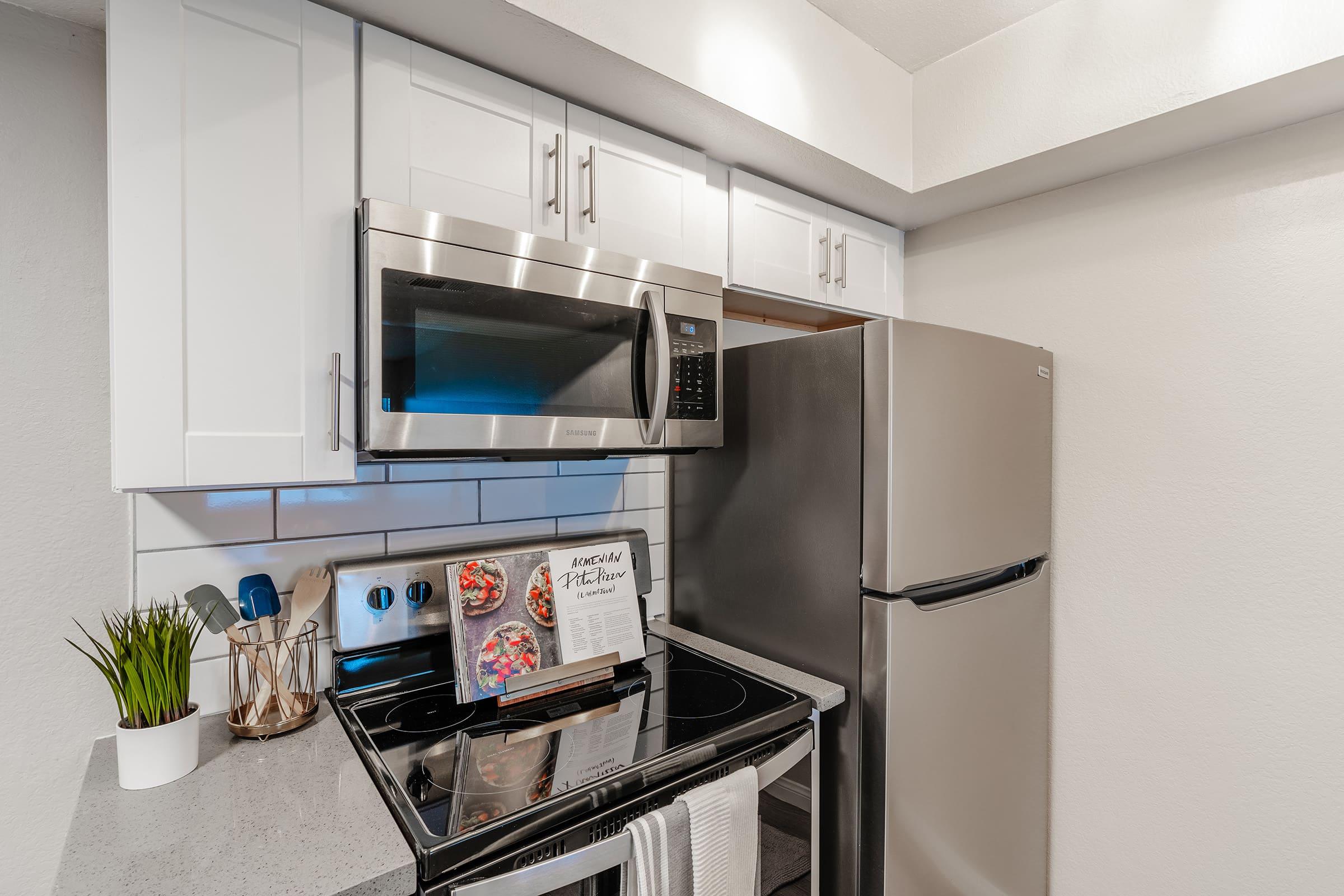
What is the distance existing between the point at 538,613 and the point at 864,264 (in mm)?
1461

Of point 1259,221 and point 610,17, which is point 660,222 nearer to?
point 610,17

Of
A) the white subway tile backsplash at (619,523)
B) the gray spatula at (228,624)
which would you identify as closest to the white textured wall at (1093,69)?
the white subway tile backsplash at (619,523)

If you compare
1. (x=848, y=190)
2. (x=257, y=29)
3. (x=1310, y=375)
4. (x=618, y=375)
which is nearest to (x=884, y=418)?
(x=618, y=375)

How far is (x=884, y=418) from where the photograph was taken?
4.16 feet

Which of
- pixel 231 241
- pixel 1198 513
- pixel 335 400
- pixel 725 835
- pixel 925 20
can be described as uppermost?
pixel 925 20

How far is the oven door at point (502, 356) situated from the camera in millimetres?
1026

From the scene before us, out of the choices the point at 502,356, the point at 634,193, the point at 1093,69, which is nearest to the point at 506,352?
the point at 502,356

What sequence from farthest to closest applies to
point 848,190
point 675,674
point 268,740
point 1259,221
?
1. point 848,190
2. point 1259,221
3. point 675,674
4. point 268,740

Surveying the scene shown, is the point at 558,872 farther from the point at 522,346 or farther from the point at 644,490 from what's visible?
the point at 644,490

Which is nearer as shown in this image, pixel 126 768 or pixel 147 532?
pixel 126 768

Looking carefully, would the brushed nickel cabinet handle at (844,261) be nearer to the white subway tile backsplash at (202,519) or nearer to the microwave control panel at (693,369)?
the microwave control panel at (693,369)

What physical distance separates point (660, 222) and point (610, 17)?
399mm

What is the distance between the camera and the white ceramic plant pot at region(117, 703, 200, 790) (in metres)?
0.93

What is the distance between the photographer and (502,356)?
1.14 meters
